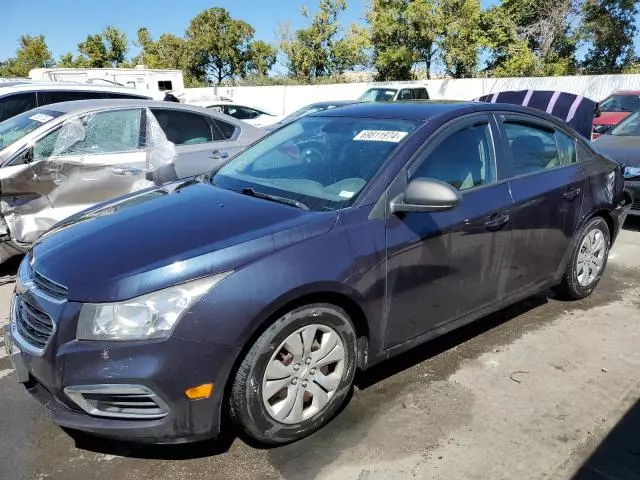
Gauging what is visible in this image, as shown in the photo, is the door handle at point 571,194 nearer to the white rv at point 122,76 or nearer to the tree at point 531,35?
the white rv at point 122,76

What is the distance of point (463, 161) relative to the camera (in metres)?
3.22

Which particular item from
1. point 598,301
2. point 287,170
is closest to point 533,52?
point 598,301

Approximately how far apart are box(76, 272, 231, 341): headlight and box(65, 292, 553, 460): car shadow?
62cm

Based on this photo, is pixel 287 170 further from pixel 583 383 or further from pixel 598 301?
pixel 598 301

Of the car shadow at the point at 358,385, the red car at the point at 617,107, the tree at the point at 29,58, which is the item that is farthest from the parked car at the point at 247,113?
the tree at the point at 29,58

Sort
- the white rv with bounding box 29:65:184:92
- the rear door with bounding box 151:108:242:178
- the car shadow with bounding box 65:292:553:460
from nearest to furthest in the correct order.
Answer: the car shadow with bounding box 65:292:553:460 < the rear door with bounding box 151:108:242:178 < the white rv with bounding box 29:65:184:92

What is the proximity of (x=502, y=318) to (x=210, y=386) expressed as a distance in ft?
8.62

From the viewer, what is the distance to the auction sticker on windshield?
305cm

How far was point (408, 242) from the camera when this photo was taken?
110 inches

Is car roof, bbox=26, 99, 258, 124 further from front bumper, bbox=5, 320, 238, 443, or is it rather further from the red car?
the red car

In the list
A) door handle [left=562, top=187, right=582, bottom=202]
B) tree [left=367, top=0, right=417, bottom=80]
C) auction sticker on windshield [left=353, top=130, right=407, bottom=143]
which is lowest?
door handle [left=562, top=187, right=582, bottom=202]

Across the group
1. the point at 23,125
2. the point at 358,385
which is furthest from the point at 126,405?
the point at 23,125

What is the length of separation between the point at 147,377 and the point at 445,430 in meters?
1.51

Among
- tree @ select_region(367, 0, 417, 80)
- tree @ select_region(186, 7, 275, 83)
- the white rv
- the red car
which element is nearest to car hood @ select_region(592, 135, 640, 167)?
the red car
